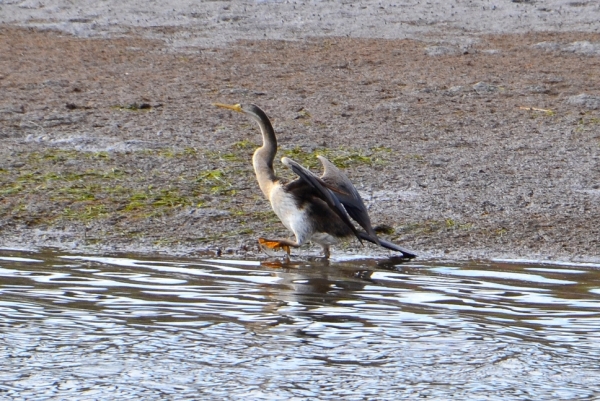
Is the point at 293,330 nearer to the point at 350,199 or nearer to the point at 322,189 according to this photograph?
the point at 322,189

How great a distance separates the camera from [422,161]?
33.6 ft

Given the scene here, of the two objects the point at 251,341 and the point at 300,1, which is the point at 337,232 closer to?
the point at 251,341

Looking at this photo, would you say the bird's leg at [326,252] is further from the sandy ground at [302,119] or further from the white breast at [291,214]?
the sandy ground at [302,119]

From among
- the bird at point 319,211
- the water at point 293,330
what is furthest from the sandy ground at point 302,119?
the water at point 293,330

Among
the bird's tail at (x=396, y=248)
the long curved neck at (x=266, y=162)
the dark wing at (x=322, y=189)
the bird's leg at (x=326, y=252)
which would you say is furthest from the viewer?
the long curved neck at (x=266, y=162)

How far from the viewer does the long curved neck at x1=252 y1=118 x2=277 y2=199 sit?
28.0ft

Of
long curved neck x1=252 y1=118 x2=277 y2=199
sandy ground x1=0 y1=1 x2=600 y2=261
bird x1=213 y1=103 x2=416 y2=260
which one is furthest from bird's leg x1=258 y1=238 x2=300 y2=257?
long curved neck x1=252 y1=118 x2=277 y2=199

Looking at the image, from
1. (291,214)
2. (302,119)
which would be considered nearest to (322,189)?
(291,214)

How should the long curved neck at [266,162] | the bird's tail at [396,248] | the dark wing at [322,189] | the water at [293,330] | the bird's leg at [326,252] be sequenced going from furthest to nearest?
the long curved neck at [266,162]
the bird's leg at [326,252]
the dark wing at [322,189]
the bird's tail at [396,248]
the water at [293,330]

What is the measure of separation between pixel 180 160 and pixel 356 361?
487 cm

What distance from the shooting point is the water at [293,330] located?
5.26 metres

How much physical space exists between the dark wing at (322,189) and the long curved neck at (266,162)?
0.49 m

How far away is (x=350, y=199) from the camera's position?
815 cm

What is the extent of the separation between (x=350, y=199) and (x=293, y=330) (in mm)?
2173
